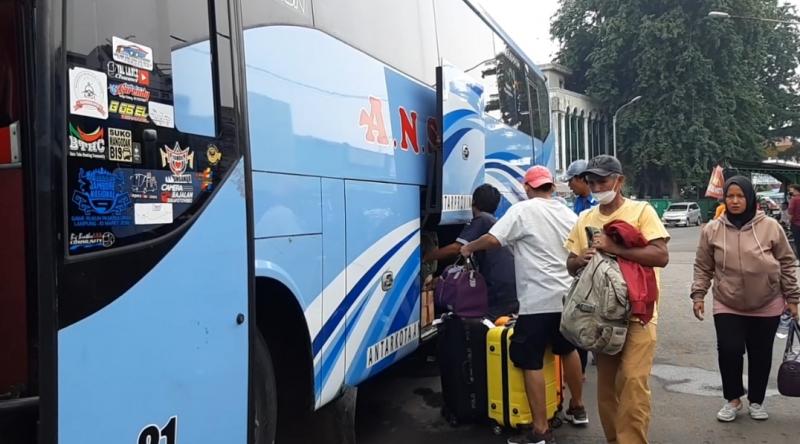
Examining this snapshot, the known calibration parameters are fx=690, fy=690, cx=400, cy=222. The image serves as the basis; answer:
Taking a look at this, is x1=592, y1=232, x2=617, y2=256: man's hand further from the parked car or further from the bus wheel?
the parked car

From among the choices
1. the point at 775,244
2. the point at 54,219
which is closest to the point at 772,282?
the point at 775,244

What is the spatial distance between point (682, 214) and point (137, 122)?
4269 centimetres

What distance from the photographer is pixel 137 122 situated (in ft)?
7.80

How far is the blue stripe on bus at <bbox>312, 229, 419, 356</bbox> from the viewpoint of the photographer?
12.1 ft

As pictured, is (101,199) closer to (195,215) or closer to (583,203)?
(195,215)

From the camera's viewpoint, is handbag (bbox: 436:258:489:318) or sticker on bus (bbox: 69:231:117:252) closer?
sticker on bus (bbox: 69:231:117:252)

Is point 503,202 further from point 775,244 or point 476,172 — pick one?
point 775,244

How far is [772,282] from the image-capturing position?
5004 mm

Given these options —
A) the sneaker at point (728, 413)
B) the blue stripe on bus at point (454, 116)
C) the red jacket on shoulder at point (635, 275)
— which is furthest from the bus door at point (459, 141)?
the sneaker at point (728, 413)

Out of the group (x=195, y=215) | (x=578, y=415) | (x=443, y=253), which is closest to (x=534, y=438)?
(x=578, y=415)

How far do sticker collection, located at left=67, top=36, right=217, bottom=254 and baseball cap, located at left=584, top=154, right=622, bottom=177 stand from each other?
2504 millimetres

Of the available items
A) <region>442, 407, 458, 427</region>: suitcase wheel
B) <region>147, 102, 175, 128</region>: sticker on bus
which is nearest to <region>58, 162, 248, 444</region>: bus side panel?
<region>147, 102, 175, 128</region>: sticker on bus

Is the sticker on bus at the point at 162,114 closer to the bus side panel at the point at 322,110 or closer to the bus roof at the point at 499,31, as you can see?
the bus side panel at the point at 322,110

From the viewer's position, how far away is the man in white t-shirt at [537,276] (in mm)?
4602
